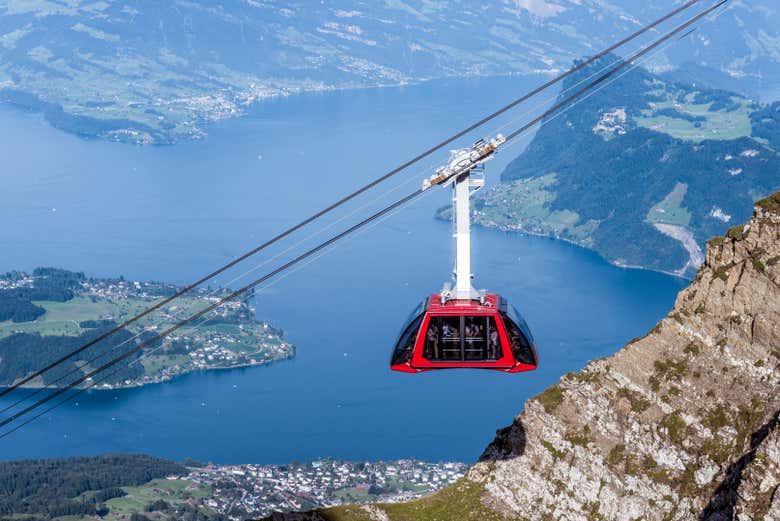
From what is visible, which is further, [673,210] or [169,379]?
[673,210]

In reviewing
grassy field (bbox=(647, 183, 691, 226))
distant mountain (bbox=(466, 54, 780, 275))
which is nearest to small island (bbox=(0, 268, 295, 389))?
distant mountain (bbox=(466, 54, 780, 275))

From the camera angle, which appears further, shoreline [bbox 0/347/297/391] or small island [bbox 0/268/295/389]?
small island [bbox 0/268/295/389]

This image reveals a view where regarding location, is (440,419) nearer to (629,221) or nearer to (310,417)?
(310,417)

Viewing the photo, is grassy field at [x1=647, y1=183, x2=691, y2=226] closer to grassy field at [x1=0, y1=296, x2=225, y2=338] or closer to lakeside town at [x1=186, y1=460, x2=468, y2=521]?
grassy field at [x1=0, y1=296, x2=225, y2=338]

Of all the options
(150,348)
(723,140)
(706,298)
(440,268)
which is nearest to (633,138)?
(723,140)

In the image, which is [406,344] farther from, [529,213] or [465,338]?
[529,213]

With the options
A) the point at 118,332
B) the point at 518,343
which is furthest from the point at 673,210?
the point at 518,343

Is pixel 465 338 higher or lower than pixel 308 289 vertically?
higher
